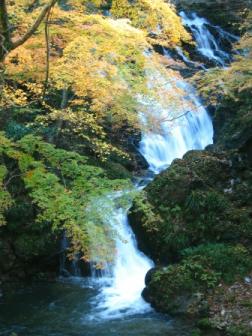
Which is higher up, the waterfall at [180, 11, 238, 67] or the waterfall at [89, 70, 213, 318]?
the waterfall at [180, 11, 238, 67]

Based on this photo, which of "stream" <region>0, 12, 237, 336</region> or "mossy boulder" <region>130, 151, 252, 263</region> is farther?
"mossy boulder" <region>130, 151, 252, 263</region>

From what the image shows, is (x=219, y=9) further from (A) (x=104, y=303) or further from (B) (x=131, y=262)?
(A) (x=104, y=303)

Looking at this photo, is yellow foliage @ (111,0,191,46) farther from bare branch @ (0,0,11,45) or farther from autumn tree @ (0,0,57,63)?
bare branch @ (0,0,11,45)

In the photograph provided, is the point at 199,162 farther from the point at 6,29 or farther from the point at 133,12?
the point at 6,29

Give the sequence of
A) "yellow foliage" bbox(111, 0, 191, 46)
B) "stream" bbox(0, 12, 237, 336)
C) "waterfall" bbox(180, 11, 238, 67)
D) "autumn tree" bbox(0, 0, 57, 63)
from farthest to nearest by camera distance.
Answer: "waterfall" bbox(180, 11, 238, 67) < "stream" bbox(0, 12, 237, 336) < "yellow foliage" bbox(111, 0, 191, 46) < "autumn tree" bbox(0, 0, 57, 63)

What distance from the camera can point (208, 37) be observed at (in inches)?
960

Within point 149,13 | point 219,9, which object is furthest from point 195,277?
point 219,9

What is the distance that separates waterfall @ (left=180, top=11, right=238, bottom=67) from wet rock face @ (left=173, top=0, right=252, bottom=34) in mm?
481

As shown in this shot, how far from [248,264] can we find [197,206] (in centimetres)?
198

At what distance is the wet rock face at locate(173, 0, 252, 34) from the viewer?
25188 millimetres

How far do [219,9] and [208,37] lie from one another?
2956mm

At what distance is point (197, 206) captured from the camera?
34.9 ft

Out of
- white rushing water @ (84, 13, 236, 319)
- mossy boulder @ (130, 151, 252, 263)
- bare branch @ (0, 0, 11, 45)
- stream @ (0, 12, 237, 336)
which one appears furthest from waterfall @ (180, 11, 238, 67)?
bare branch @ (0, 0, 11, 45)

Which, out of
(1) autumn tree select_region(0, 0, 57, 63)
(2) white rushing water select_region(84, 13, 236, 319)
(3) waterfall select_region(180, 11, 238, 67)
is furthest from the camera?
(3) waterfall select_region(180, 11, 238, 67)
